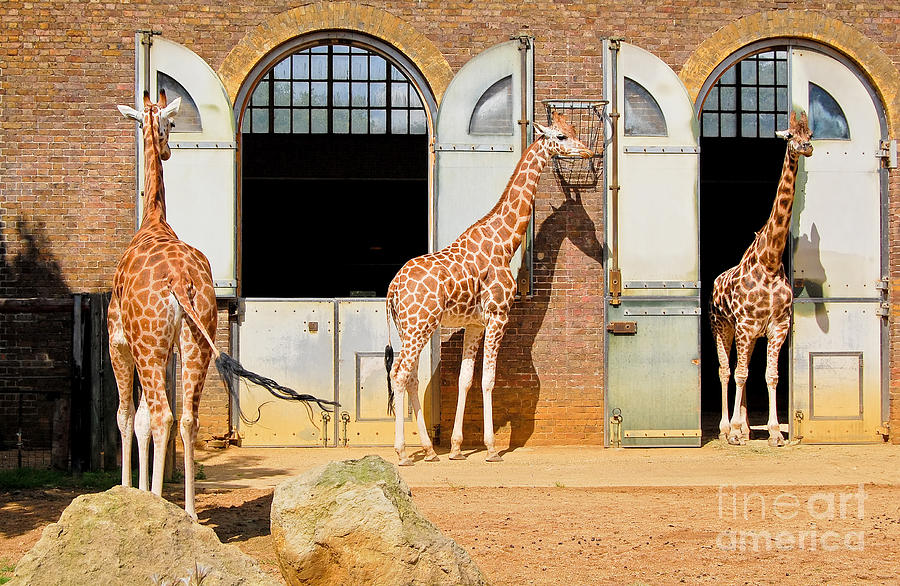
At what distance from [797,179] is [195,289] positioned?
751 cm

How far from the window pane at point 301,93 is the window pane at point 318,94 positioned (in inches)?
3.5

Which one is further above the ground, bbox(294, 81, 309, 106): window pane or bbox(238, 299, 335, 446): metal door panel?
bbox(294, 81, 309, 106): window pane

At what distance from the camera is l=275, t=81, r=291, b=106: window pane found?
69.9 feet

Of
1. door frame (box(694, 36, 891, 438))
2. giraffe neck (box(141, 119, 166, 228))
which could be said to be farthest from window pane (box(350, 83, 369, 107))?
giraffe neck (box(141, 119, 166, 228))

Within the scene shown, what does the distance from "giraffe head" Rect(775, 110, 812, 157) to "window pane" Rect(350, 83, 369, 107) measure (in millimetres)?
12504

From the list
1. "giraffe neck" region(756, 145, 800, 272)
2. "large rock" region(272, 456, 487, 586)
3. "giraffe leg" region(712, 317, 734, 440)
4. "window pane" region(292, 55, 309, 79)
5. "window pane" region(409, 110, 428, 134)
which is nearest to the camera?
"large rock" region(272, 456, 487, 586)

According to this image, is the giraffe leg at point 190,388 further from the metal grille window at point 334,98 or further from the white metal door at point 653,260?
the metal grille window at point 334,98

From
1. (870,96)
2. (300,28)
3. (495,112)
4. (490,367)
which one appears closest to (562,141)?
(495,112)

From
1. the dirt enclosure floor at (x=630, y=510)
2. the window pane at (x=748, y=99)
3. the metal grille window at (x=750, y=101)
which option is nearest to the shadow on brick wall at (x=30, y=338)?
the dirt enclosure floor at (x=630, y=510)

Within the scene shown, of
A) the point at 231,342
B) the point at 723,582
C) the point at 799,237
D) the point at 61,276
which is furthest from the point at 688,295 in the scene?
the point at 61,276

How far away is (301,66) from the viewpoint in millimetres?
21109

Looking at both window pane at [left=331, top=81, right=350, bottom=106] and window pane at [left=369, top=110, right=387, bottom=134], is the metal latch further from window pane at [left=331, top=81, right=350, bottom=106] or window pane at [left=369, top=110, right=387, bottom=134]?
window pane at [left=331, top=81, right=350, bottom=106]

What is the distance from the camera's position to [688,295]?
11.2 metres

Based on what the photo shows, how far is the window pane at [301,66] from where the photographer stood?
21.1 metres
